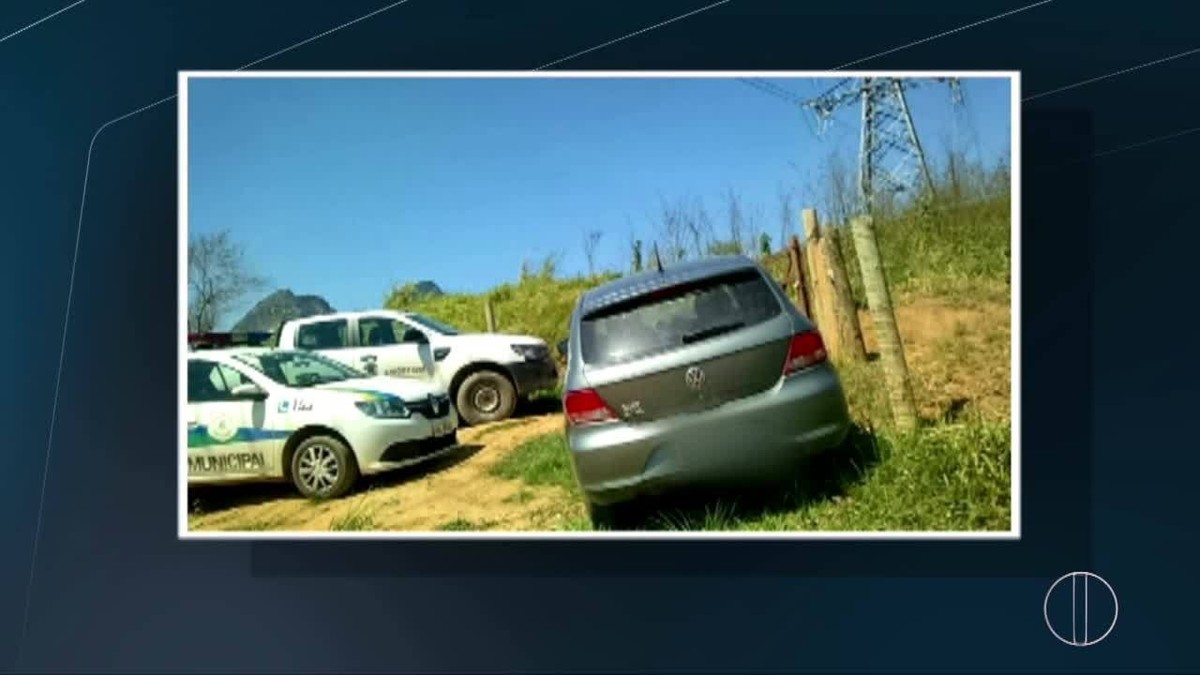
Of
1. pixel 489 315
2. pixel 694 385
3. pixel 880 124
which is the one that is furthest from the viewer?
pixel 489 315

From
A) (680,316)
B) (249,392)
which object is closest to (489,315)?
(680,316)

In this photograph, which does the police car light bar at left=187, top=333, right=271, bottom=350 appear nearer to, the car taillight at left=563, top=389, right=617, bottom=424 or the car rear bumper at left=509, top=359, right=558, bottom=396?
the car rear bumper at left=509, top=359, right=558, bottom=396

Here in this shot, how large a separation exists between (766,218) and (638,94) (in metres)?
0.80

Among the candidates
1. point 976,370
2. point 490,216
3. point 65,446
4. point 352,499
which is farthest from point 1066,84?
point 65,446

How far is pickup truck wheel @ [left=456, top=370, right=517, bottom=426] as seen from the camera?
18.0 ft

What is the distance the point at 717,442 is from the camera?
17.1ft

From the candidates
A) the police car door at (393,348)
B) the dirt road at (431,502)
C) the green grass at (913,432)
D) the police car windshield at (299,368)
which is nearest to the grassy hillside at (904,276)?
the green grass at (913,432)

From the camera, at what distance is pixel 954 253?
5.35m

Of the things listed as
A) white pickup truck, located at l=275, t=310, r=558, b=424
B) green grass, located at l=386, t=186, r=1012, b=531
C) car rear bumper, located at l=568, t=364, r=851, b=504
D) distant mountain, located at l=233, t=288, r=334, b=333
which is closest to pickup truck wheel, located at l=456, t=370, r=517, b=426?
white pickup truck, located at l=275, t=310, r=558, b=424

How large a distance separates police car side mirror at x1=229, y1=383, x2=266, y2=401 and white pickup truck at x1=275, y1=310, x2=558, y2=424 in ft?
0.77

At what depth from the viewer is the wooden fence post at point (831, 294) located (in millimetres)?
5348

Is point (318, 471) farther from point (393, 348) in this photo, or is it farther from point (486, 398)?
point (486, 398)

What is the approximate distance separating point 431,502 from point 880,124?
263 cm

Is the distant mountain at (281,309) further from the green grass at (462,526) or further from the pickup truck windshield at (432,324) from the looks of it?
the green grass at (462,526)
